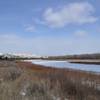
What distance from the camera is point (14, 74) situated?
17.6 metres

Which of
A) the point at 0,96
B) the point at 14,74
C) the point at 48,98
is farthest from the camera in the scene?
the point at 14,74

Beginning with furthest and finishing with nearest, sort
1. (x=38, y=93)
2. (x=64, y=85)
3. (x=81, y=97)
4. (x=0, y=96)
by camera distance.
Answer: (x=64, y=85) → (x=81, y=97) → (x=38, y=93) → (x=0, y=96)

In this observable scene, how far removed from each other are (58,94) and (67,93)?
1046 mm

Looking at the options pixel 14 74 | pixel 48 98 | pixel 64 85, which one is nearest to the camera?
pixel 48 98

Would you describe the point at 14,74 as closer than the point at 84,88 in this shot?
No

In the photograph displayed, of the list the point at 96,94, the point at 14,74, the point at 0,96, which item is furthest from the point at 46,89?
the point at 14,74

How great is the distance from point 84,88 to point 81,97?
1.86 meters

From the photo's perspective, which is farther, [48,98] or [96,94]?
[96,94]

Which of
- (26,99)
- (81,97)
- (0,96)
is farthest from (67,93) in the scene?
(0,96)

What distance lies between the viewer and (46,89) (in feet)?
37.8

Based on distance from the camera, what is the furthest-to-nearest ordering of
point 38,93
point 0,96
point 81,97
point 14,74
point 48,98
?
point 14,74
point 81,97
point 38,93
point 48,98
point 0,96

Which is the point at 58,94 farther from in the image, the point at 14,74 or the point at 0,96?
the point at 14,74

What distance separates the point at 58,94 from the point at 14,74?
272 inches

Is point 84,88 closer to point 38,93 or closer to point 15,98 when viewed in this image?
point 38,93
